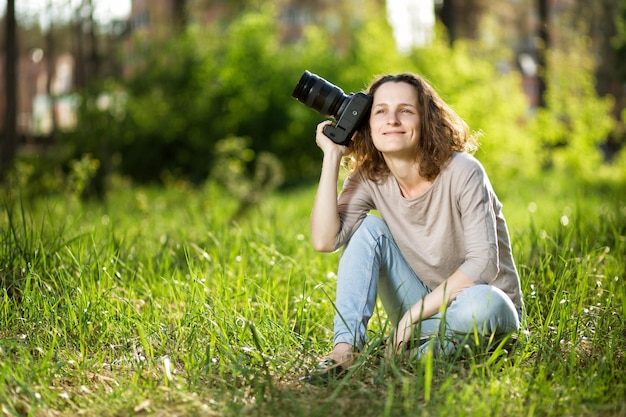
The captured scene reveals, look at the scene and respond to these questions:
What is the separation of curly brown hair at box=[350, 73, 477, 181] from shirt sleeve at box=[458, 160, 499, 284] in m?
0.13

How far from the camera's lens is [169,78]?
41.8 ft

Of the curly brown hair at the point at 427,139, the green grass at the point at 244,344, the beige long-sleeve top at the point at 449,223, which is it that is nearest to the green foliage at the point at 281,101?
the green grass at the point at 244,344

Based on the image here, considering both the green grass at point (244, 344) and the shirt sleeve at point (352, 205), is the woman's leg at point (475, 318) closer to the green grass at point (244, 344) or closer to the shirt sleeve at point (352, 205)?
the green grass at point (244, 344)

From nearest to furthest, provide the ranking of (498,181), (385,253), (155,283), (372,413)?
(372,413) < (385,253) < (155,283) < (498,181)

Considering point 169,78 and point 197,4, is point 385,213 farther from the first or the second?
point 197,4

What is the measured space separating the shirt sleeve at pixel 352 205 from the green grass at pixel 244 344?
35 cm

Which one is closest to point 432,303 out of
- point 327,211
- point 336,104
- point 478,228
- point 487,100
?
point 478,228

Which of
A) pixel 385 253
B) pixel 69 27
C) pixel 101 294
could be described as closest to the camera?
pixel 385 253

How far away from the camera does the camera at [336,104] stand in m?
Result: 2.85

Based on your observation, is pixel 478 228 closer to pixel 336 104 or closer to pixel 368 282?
pixel 368 282

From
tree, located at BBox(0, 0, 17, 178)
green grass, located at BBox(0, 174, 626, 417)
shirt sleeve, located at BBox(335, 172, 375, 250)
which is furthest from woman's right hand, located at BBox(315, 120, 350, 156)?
tree, located at BBox(0, 0, 17, 178)

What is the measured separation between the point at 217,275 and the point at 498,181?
7.02m

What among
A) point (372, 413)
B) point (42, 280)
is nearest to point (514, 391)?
point (372, 413)

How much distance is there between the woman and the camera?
8.45ft
